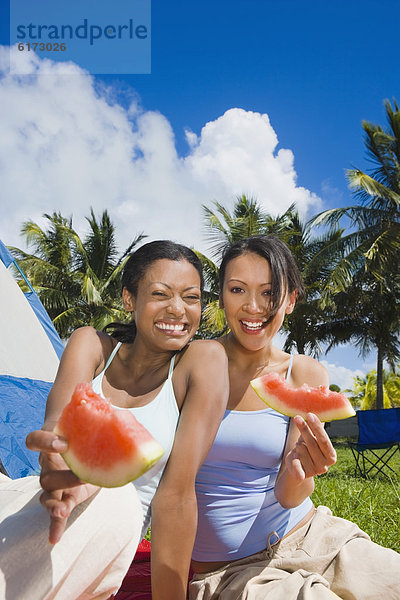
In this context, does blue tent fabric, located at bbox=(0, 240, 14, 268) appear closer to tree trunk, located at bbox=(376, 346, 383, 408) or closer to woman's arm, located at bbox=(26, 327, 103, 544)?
woman's arm, located at bbox=(26, 327, 103, 544)

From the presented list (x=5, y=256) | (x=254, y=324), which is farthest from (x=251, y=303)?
(x=5, y=256)

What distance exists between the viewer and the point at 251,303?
220 cm

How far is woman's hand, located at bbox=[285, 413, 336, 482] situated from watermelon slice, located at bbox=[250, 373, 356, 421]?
0.18m

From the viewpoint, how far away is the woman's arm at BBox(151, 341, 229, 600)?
61.1 inches

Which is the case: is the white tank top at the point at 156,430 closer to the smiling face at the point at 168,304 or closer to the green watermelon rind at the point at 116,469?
the smiling face at the point at 168,304

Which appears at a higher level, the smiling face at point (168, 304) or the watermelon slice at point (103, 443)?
the smiling face at point (168, 304)

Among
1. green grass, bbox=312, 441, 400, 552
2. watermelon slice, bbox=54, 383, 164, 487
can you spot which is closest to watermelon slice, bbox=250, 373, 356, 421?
watermelon slice, bbox=54, 383, 164, 487

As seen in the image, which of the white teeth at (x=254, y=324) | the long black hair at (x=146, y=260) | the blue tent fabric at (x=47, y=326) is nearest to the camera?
the long black hair at (x=146, y=260)

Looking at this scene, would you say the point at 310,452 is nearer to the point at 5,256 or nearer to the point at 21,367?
the point at 21,367

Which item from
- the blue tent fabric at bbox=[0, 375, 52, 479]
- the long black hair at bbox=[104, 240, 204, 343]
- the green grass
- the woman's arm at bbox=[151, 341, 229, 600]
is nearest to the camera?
the woman's arm at bbox=[151, 341, 229, 600]

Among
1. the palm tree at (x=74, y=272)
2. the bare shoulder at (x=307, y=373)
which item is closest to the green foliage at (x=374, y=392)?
the palm tree at (x=74, y=272)

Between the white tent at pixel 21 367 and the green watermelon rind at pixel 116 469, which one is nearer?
the green watermelon rind at pixel 116 469

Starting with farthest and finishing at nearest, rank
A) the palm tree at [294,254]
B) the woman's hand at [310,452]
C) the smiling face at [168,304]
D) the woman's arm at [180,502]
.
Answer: the palm tree at [294,254] < the smiling face at [168,304] < the woman's hand at [310,452] < the woman's arm at [180,502]

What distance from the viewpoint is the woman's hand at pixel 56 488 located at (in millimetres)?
1145
